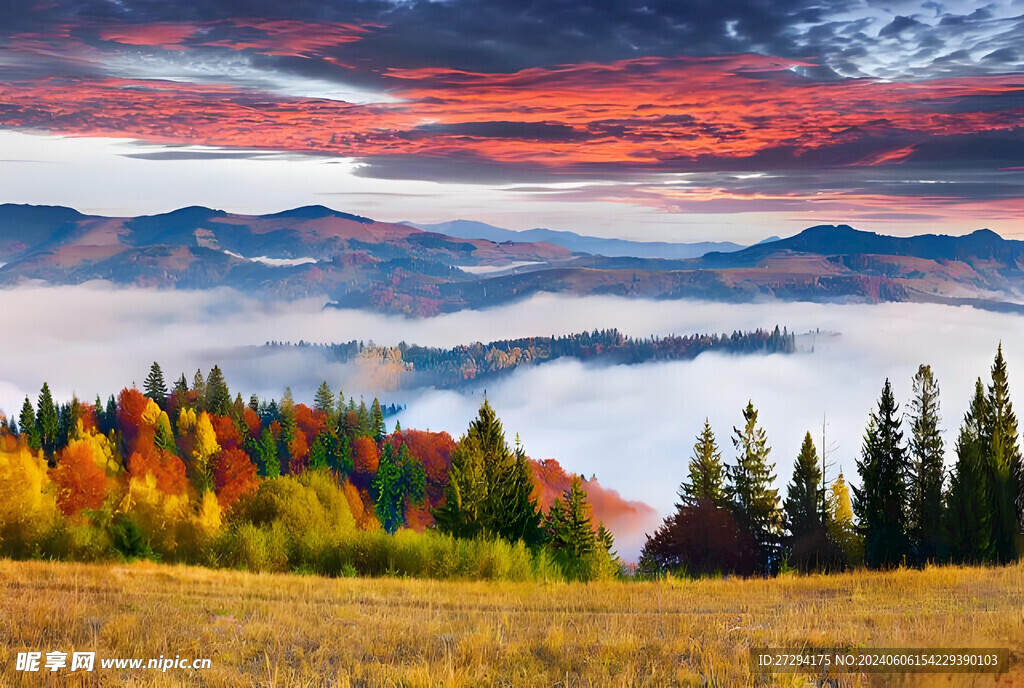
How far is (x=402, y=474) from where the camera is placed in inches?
5551

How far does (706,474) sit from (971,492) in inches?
819

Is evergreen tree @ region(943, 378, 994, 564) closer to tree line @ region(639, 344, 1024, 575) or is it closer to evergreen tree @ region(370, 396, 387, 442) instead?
tree line @ region(639, 344, 1024, 575)

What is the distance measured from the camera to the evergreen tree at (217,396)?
454 feet

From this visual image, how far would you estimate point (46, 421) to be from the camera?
126 m

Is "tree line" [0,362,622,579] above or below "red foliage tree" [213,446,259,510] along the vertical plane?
above

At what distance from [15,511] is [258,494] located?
11691 millimetres

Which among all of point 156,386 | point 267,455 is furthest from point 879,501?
point 156,386

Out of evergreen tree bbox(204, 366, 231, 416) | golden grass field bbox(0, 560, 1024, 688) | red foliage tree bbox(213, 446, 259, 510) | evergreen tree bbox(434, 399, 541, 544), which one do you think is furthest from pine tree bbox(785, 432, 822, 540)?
evergreen tree bbox(204, 366, 231, 416)

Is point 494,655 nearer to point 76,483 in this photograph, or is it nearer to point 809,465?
point 809,465

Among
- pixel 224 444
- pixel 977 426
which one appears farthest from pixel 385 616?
pixel 224 444

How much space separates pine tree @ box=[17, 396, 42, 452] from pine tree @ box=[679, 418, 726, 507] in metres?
92.3

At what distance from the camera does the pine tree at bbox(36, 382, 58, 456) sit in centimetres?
12506

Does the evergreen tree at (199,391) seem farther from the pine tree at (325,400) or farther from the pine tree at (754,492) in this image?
the pine tree at (754,492)

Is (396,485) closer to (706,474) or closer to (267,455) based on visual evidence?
(267,455)
